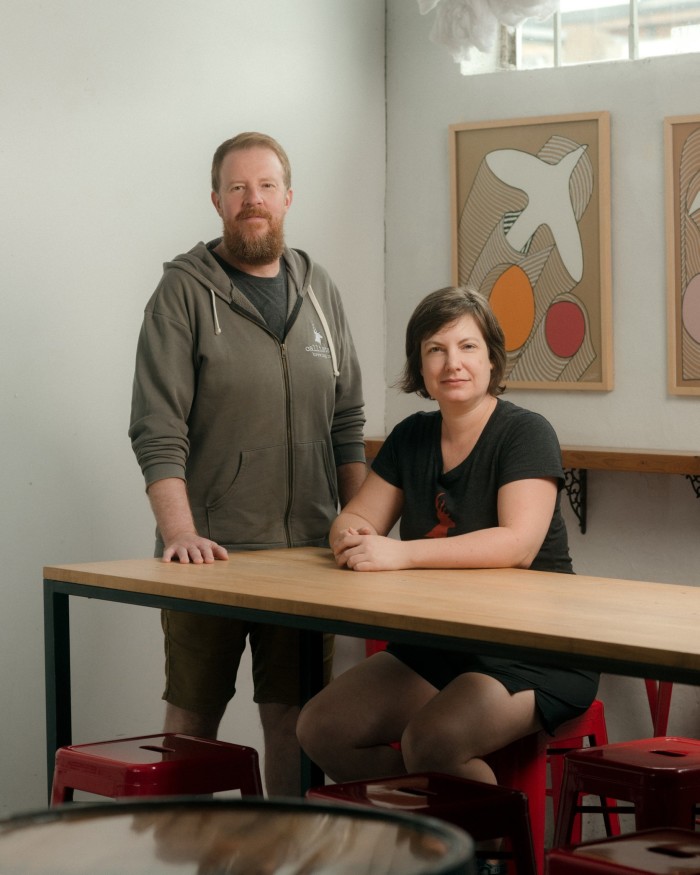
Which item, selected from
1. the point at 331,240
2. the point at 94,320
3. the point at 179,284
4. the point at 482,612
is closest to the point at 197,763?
the point at 482,612

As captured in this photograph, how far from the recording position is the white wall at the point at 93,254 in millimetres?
3082

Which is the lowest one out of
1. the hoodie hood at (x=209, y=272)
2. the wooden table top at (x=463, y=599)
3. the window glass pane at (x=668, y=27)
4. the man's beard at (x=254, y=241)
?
the wooden table top at (x=463, y=599)

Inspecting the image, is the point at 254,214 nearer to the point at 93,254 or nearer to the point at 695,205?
the point at 93,254

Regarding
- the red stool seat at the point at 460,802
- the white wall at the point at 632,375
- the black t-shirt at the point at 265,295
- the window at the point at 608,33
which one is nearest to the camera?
the red stool seat at the point at 460,802

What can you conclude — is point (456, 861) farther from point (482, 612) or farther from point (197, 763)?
point (197, 763)

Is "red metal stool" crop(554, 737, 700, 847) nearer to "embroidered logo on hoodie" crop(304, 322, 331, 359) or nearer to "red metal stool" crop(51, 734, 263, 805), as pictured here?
"red metal stool" crop(51, 734, 263, 805)

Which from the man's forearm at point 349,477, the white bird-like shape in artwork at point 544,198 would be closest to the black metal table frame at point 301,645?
the man's forearm at point 349,477

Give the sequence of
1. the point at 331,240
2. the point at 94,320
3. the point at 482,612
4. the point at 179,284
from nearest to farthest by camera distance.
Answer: the point at 482,612, the point at 179,284, the point at 94,320, the point at 331,240

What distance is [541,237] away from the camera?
4.10m

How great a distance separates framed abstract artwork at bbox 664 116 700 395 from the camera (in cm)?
382

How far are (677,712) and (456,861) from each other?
11.5 ft

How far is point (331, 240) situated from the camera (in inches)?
166

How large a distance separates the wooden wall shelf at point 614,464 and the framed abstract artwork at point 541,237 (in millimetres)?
→ 316

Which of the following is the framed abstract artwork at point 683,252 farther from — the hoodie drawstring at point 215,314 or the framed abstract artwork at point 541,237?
the hoodie drawstring at point 215,314
